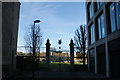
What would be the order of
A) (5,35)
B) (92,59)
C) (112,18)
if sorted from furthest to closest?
(92,59), (5,35), (112,18)

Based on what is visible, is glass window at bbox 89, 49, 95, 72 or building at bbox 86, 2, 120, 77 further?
glass window at bbox 89, 49, 95, 72

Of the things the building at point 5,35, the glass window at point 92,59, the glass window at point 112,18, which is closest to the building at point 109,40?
the glass window at point 112,18

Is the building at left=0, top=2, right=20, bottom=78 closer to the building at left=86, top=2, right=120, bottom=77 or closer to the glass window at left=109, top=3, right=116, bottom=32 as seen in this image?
the building at left=86, top=2, right=120, bottom=77

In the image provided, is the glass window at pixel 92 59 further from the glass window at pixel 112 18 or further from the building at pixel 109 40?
the glass window at pixel 112 18

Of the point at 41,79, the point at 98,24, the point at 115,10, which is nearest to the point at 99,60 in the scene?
the point at 98,24

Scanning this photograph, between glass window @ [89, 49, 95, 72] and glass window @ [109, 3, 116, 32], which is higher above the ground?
glass window @ [109, 3, 116, 32]

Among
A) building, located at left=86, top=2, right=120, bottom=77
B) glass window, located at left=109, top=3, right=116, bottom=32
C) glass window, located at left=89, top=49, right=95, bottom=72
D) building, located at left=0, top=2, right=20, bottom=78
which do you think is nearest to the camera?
building, located at left=86, top=2, right=120, bottom=77

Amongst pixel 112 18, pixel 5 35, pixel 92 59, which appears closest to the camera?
pixel 112 18

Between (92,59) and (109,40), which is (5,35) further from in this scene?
(92,59)

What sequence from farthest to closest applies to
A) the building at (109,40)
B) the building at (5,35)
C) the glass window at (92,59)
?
the glass window at (92,59), the building at (5,35), the building at (109,40)

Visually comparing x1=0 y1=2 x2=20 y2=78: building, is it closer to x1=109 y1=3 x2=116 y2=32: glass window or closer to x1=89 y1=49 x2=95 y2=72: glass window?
x1=109 y1=3 x2=116 y2=32: glass window

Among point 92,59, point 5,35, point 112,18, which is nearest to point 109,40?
point 112,18

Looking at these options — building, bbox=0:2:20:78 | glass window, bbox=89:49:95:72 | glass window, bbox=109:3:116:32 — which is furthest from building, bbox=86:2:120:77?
building, bbox=0:2:20:78

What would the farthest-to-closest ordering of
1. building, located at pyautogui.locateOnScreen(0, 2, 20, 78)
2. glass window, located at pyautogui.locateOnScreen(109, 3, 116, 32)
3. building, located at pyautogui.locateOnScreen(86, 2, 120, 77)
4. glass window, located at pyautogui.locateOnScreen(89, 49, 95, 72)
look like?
Answer: glass window, located at pyautogui.locateOnScreen(89, 49, 95, 72)
building, located at pyautogui.locateOnScreen(0, 2, 20, 78)
glass window, located at pyautogui.locateOnScreen(109, 3, 116, 32)
building, located at pyautogui.locateOnScreen(86, 2, 120, 77)
